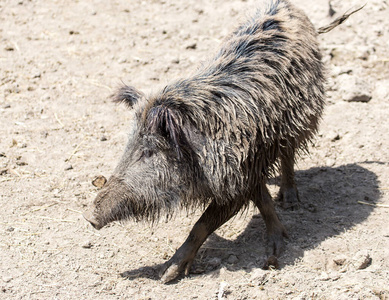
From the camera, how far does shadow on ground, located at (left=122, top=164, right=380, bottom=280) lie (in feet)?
14.2

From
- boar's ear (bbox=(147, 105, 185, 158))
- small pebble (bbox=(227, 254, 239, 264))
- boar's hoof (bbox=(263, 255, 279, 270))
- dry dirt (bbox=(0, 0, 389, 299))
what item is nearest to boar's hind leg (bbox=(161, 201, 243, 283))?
dry dirt (bbox=(0, 0, 389, 299))

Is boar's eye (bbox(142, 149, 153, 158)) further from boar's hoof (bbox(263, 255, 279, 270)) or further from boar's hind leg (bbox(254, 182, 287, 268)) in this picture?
boar's hoof (bbox(263, 255, 279, 270))

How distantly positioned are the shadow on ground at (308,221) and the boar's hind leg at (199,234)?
0.44ft

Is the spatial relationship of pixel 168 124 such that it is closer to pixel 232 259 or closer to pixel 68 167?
pixel 232 259

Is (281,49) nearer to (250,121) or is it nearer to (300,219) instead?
(250,121)

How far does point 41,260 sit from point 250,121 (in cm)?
197

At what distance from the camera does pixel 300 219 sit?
16.3 ft

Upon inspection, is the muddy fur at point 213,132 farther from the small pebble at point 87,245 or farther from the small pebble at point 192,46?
the small pebble at point 192,46

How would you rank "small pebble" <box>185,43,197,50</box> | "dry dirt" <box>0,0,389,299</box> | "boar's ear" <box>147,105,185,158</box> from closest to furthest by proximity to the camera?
"boar's ear" <box>147,105,185,158</box> < "dry dirt" <box>0,0,389,299</box> < "small pebble" <box>185,43,197,50</box>

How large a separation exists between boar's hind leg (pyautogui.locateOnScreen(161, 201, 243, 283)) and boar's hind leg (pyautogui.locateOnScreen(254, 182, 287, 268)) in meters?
0.30

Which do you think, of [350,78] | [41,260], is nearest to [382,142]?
[350,78]

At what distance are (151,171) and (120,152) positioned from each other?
194 centimetres

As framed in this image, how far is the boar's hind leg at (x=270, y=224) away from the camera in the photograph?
175 inches

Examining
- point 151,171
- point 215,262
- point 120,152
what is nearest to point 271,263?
point 215,262
